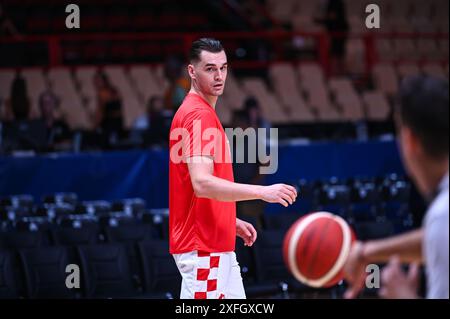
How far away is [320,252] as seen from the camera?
11.2 ft

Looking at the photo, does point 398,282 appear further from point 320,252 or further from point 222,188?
point 222,188

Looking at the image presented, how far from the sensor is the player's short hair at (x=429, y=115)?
2773 mm

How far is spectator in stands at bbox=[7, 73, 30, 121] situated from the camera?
1286 centimetres

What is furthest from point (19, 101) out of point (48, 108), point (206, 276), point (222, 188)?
point (222, 188)

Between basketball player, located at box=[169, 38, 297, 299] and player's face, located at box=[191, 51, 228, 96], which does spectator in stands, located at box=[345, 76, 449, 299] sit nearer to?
basketball player, located at box=[169, 38, 297, 299]

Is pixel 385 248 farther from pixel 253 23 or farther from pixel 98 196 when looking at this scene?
pixel 253 23

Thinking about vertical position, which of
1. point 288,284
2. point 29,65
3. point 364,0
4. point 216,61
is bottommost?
point 288,284

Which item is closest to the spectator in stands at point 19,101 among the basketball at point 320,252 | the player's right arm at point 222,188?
the player's right arm at point 222,188

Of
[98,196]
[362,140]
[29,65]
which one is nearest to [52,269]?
[98,196]

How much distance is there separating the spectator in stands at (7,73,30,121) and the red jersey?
7.81m

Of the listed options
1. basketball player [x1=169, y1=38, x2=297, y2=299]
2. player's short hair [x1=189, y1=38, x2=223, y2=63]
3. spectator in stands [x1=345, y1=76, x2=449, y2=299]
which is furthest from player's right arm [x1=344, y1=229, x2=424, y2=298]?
player's short hair [x1=189, y1=38, x2=223, y2=63]

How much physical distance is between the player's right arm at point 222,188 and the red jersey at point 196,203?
0.52 ft

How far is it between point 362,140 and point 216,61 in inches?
300
